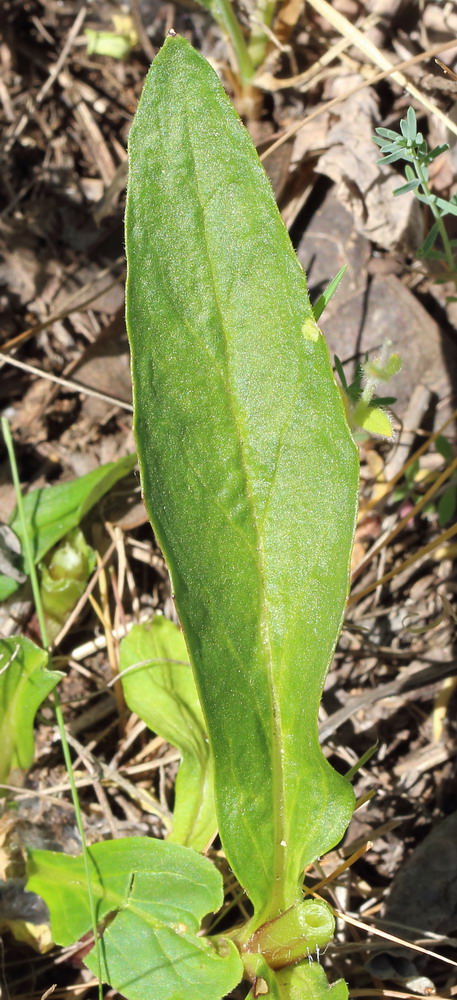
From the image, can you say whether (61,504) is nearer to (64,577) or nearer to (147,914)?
(64,577)

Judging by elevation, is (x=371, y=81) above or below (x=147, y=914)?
above

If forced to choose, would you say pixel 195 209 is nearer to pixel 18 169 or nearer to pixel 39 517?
pixel 39 517

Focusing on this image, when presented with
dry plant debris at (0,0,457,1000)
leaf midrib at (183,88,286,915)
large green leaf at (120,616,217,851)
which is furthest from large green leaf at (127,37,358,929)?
dry plant debris at (0,0,457,1000)

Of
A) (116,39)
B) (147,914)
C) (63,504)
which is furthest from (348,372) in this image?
(147,914)

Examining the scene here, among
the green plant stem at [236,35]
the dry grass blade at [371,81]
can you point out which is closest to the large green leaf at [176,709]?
the dry grass blade at [371,81]

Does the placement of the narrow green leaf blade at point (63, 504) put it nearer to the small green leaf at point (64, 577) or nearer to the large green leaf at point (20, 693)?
the small green leaf at point (64, 577)

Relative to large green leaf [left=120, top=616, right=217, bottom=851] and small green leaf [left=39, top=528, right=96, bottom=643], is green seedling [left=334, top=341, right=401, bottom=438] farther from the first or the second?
small green leaf [left=39, top=528, right=96, bottom=643]

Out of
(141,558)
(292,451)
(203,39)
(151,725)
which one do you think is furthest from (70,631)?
(203,39)
